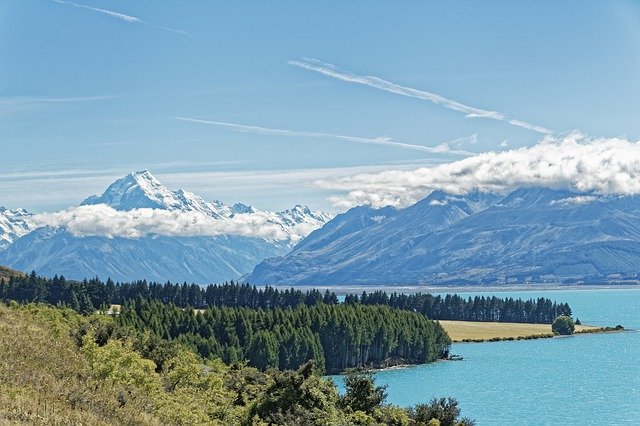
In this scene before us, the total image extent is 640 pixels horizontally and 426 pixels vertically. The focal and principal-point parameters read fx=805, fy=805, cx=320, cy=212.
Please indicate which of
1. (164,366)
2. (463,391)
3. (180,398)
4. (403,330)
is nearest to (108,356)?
(180,398)

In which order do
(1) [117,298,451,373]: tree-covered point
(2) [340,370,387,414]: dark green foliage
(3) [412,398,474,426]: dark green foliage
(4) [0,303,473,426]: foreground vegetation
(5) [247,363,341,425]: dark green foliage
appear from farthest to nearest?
1. (1) [117,298,451,373]: tree-covered point
2. (3) [412,398,474,426]: dark green foliage
3. (2) [340,370,387,414]: dark green foliage
4. (5) [247,363,341,425]: dark green foliage
5. (4) [0,303,473,426]: foreground vegetation

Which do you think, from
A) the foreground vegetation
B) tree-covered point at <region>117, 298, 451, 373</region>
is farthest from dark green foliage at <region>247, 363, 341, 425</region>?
tree-covered point at <region>117, 298, 451, 373</region>

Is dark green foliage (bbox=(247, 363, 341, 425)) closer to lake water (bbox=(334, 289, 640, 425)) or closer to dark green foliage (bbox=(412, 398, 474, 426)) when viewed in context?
dark green foliage (bbox=(412, 398, 474, 426))

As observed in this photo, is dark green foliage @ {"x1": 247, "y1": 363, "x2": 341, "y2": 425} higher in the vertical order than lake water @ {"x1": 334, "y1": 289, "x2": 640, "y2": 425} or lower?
higher

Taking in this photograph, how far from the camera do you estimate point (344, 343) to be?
166m

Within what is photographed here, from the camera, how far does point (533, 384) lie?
13888 cm

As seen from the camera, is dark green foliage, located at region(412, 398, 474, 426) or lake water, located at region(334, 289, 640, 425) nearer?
dark green foliage, located at region(412, 398, 474, 426)

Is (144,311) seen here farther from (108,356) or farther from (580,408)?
(108,356)

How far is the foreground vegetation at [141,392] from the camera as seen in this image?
35344 mm

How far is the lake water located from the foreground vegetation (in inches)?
1781

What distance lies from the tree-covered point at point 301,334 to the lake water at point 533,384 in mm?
8034

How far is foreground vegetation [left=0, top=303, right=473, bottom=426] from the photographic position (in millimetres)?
35344

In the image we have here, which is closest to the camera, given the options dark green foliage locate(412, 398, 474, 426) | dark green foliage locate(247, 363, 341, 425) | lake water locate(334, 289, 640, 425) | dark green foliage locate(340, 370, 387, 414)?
dark green foliage locate(247, 363, 341, 425)

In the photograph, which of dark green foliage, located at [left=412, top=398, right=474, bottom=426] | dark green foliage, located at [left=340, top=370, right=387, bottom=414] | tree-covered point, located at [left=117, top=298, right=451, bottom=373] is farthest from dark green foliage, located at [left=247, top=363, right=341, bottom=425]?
tree-covered point, located at [left=117, top=298, right=451, bottom=373]
